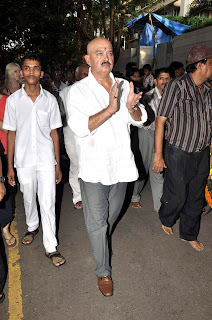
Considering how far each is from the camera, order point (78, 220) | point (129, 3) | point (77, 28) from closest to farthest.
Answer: point (78, 220) → point (129, 3) → point (77, 28)

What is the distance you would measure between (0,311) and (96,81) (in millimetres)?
2308

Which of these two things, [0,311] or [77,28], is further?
[77,28]

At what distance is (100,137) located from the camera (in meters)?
2.73

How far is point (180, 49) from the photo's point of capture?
43.1 ft

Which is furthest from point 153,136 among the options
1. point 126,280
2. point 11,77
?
point 11,77

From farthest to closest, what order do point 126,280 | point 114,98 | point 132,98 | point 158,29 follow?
point 158,29 < point 126,280 < point 132,98 < point 114,98

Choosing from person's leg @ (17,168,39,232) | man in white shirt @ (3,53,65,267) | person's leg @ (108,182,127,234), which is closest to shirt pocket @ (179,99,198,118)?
person's leg @ (108,182,127,234)

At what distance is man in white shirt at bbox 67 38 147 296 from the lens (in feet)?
8.82

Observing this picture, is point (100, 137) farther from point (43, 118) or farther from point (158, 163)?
point (158, 163)

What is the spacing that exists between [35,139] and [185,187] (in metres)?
1.81

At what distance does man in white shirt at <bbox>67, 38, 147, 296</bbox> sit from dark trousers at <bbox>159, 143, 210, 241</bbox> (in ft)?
2.70

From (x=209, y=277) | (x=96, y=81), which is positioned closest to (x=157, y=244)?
(x=209, y=277)

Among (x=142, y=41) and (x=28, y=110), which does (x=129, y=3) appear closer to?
(x=142, y=41)

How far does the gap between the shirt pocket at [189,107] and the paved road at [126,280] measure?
64.8 inches
